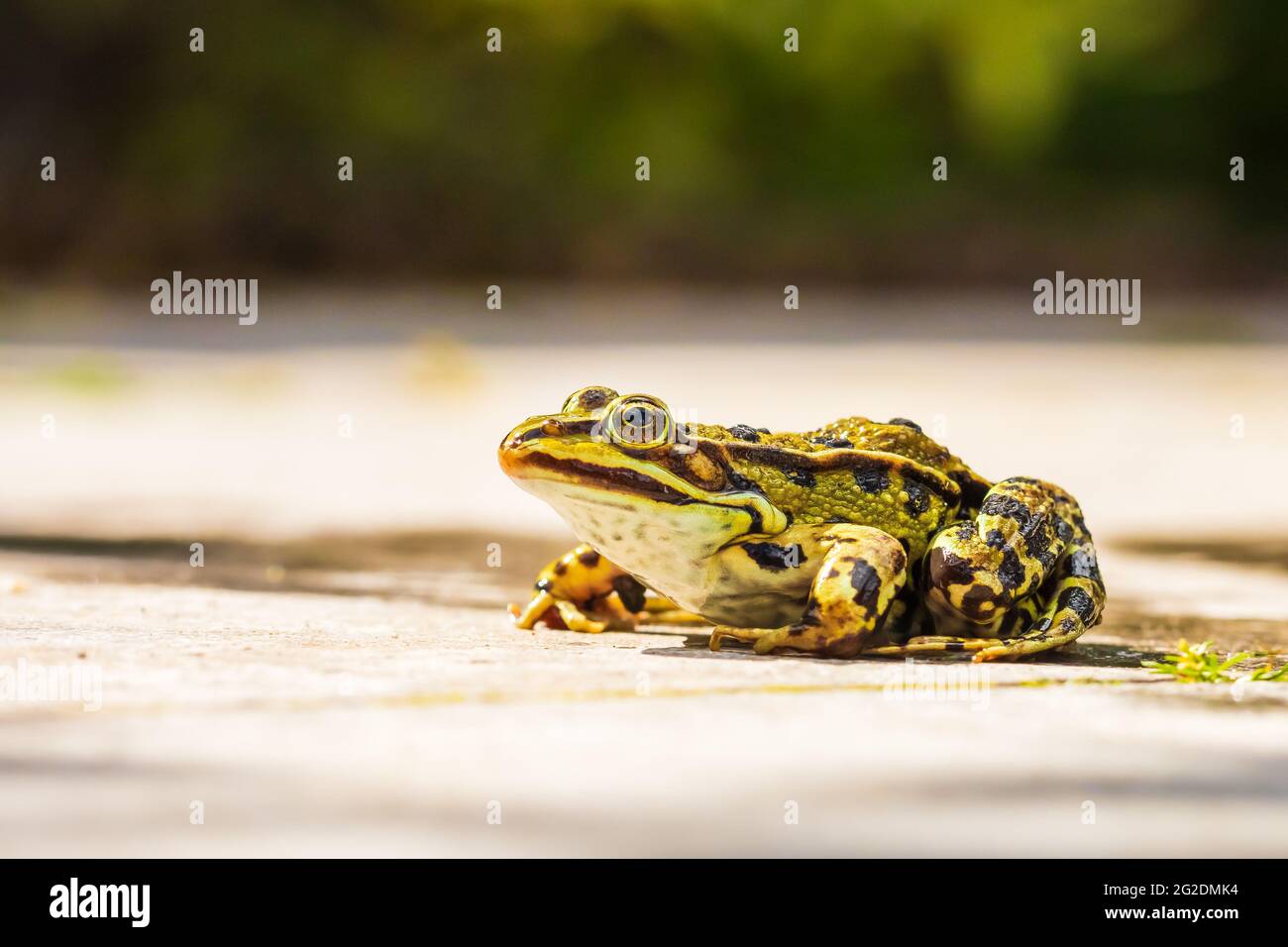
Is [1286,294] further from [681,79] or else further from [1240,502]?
[1240,502]

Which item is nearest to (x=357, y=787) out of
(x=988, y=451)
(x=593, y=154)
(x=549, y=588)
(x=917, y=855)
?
(x=917, y=855)

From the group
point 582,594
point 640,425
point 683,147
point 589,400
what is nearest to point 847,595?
point 640,425

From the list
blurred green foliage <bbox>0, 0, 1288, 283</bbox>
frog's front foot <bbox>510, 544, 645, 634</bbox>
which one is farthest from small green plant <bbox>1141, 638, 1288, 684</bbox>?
blurred green foliage <bbox>0, 0, 1288, 283</bbox>

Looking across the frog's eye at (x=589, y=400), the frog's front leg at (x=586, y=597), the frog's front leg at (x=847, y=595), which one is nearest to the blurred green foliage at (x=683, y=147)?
the frog's front leg at (x=586, y=597)

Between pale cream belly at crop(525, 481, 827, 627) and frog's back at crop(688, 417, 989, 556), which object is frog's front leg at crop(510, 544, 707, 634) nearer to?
pale cream belly at crop(525, 481, 827, 627)

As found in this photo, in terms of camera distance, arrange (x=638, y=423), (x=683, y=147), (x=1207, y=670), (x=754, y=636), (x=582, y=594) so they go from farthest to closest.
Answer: (x=683, y=147), (x=582, y=594), (x=754, y=636), (x=638, y=423), (x=1207, y=670)

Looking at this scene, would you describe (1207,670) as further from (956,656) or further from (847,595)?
→ (847,595)
